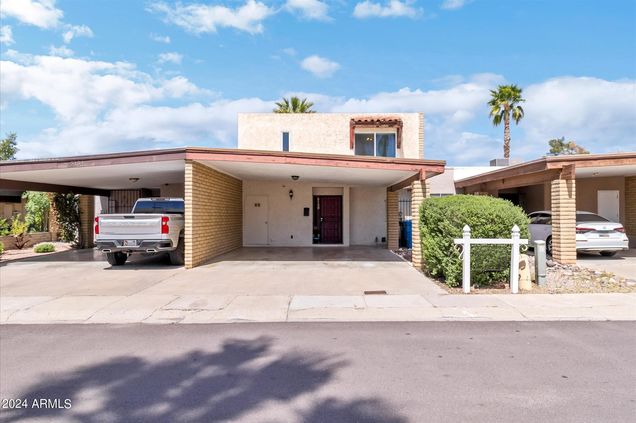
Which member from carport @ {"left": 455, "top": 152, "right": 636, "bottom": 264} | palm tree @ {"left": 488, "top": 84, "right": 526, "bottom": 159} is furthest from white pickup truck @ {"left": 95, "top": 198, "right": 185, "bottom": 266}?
palm tree @ {"left": 488, "top": 84, "right": 526, "bottom": 159}

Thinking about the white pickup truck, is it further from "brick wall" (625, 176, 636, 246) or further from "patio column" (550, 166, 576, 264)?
"brick wall" (625, 176, 636, 246)

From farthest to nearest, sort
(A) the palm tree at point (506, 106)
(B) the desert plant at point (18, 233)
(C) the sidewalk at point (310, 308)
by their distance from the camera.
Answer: (A) the palm tree at point (506, 106) < (B) the desert plant at point (18, 233) < (C) the sidewalk at point (310, 308)

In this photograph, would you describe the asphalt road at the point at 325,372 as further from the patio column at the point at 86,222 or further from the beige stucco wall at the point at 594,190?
the patio column at the point at 86,222

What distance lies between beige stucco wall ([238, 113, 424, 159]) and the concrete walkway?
9.09 metres

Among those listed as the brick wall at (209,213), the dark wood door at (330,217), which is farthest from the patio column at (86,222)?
the dark wood door at (330,217)

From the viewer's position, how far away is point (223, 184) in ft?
47.8

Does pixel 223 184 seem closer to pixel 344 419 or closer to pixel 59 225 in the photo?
pixel 59 225

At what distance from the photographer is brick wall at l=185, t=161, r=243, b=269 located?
1109cm

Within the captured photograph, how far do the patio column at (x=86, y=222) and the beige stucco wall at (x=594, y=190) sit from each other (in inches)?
836

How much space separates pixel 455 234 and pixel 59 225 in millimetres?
17698

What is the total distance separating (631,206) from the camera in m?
16.0

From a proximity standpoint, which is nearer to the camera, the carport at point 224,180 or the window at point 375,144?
the carport at point 224,180

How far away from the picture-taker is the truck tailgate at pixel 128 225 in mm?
10633

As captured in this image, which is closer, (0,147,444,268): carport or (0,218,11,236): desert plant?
(0,147,444,268): carport
